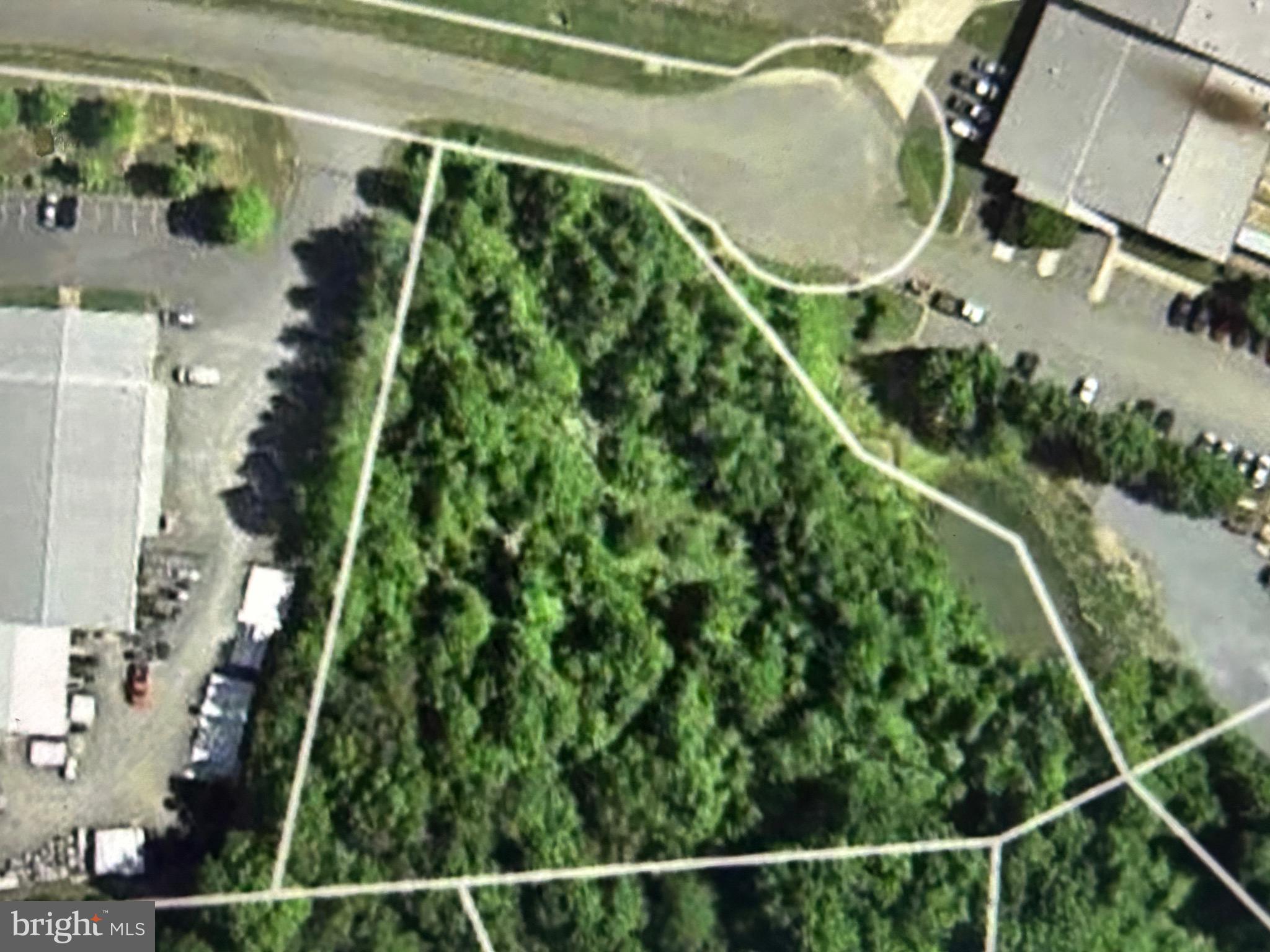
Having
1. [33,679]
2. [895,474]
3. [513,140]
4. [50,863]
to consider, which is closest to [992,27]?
[895,474]

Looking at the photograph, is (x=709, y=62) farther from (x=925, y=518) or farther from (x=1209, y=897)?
(x=1209, y=897)

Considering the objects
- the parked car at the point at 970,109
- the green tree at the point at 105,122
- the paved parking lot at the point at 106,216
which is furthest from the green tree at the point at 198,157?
the parked car at the point at 970,109

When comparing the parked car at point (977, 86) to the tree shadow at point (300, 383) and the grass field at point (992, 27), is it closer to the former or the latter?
the grass field at point (992, 27)

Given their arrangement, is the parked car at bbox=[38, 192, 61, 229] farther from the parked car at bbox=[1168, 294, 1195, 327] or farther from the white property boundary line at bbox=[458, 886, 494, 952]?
the parked car at bbox=[1168, 294, 1195, 327]

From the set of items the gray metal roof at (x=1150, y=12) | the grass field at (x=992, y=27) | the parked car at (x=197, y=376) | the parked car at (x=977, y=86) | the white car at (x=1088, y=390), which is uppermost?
the gray metal roof at (x=1150, y=12)

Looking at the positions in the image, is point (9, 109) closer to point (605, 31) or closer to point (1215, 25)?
point (605, 31)

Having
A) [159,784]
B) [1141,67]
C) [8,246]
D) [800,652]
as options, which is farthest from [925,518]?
[8,246]
